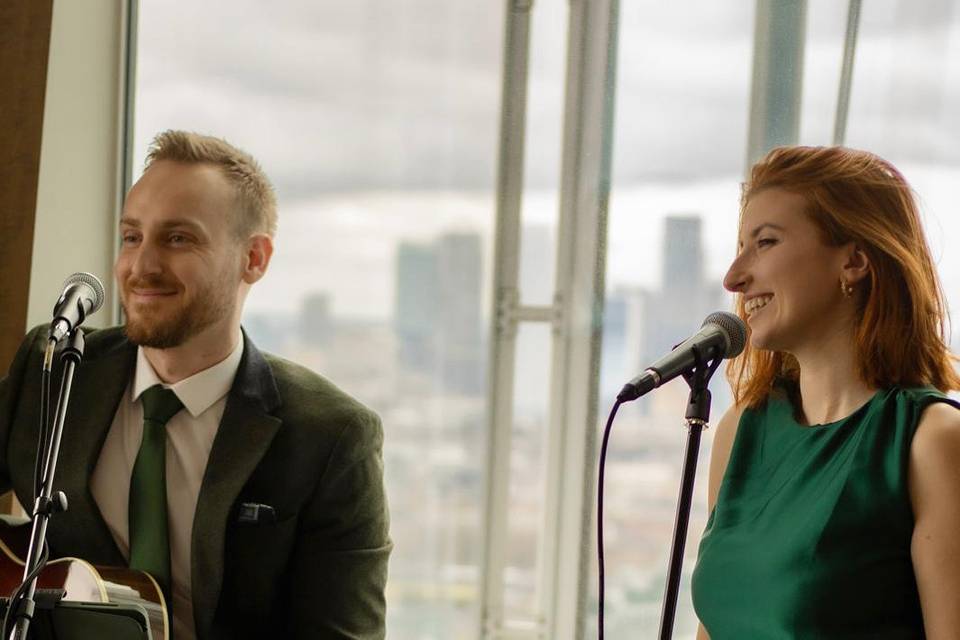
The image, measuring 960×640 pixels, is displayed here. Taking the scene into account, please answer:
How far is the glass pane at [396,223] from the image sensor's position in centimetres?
307

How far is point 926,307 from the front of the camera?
1.95 meters

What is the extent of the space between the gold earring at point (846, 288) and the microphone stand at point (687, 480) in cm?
43

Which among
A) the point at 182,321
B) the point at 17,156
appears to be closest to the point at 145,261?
the point at 182,321

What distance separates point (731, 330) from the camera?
67.9 inches

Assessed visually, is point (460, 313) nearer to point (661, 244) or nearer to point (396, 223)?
point (396, 223)

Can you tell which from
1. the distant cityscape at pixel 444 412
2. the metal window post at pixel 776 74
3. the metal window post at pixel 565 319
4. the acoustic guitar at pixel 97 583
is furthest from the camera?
the distant cityscape at pixel 444 412

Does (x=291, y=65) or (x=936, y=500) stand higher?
(x=291, y=65)

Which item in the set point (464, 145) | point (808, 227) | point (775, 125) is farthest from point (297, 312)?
point (808, 227)

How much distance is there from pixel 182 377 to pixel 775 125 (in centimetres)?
148

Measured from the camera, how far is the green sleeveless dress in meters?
1.87

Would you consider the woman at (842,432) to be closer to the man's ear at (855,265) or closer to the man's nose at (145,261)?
the man's ear at (855,265)

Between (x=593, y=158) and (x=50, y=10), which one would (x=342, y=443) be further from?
(x=50, y=10)

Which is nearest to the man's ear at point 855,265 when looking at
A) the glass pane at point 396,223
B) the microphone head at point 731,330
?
the microphone head at point 731,330

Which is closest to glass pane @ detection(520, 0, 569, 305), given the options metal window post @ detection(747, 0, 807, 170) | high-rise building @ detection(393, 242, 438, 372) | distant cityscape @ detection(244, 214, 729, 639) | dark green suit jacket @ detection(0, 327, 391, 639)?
distant cityscape @ detection(244, 214, 729, 639)
